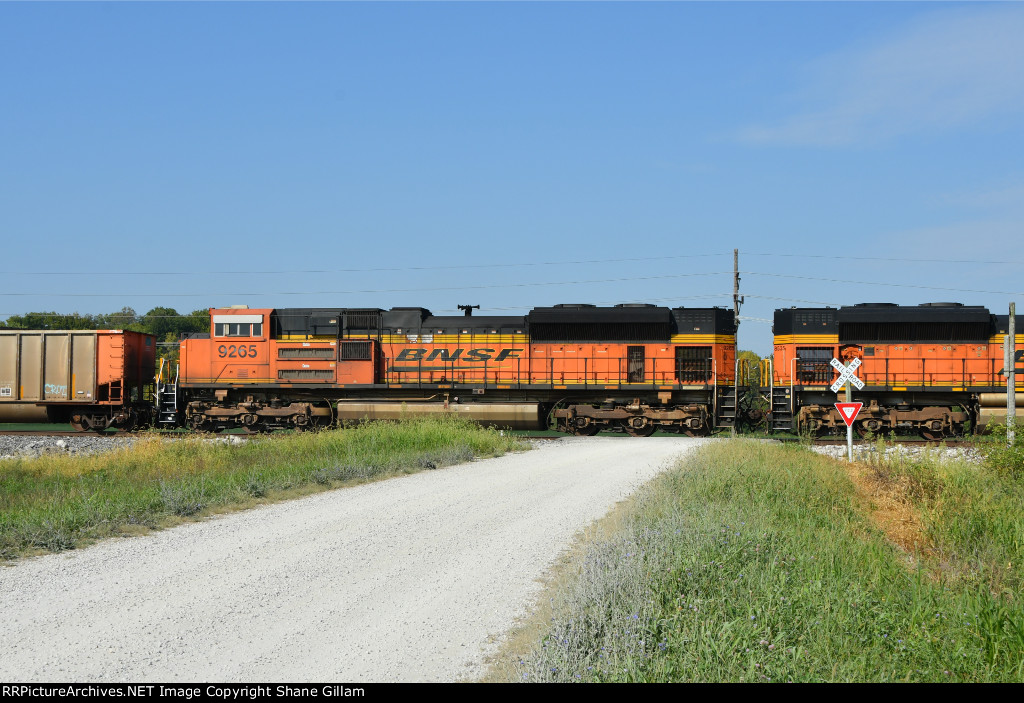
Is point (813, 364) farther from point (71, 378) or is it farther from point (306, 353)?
point (71, 378)

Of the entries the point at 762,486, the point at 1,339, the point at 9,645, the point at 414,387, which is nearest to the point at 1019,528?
the point at 762,486

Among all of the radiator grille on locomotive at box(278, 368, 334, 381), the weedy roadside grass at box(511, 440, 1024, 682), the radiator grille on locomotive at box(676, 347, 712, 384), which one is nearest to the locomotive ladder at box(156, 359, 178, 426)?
the radiator grille on locomotive at box(278, 368, 334, 381)

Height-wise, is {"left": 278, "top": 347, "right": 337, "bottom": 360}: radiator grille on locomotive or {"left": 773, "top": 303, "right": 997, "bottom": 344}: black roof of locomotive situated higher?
{"left": 773, "top": 303, "right": 997, "bottom": 344}: black roof of locomotive

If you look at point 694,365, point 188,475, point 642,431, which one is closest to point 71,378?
point 188,475

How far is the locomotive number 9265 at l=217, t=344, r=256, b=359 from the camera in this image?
27.4 meters

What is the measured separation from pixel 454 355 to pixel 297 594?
65.5 ft

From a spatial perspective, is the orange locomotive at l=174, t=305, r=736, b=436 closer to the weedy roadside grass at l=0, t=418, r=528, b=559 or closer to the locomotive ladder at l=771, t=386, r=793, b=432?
the locomotive ladder at l=771, t=386, r=793, b=432

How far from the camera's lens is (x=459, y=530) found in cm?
969

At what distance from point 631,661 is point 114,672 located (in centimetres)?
321

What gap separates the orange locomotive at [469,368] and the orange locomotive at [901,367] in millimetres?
2298

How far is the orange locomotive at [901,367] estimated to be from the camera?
2450cm

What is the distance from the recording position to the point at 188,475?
14594mm

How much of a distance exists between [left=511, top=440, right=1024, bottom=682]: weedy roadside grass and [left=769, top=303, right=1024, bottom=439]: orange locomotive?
15.4m

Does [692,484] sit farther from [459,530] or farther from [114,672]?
[114,672]
